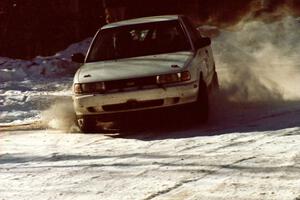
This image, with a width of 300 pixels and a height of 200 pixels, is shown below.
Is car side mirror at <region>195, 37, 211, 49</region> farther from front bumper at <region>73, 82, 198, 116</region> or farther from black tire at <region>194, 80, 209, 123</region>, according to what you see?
front bumper at <region>73, 82, 198, 116</region>

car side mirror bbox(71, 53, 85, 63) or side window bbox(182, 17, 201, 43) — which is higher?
side window bbox(182, 17, 201, 43)

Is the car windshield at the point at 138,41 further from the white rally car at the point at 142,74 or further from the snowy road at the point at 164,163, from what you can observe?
the snowy road at the point at 164,163

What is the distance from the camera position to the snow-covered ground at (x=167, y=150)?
5961 mm

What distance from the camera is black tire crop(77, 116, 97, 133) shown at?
30.5 feet

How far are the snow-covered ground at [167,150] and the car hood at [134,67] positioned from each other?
31.2 inches

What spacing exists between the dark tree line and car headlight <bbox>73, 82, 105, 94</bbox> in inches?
533

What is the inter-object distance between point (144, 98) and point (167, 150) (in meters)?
1.39

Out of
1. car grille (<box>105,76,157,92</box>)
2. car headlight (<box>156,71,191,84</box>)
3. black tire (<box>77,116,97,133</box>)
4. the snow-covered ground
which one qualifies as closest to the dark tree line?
the snow-covered ground

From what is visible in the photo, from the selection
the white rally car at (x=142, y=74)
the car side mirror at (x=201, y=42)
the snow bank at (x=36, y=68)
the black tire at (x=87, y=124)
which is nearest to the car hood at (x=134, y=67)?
the white rally car at (x=142, y=74)

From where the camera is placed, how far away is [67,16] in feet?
80.0

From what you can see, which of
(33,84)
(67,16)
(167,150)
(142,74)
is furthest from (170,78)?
(67,16)

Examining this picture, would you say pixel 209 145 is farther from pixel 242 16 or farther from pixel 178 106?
pixel 242 16

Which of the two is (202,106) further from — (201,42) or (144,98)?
(201,42)

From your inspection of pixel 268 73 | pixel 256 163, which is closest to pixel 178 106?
pixel 256 163
